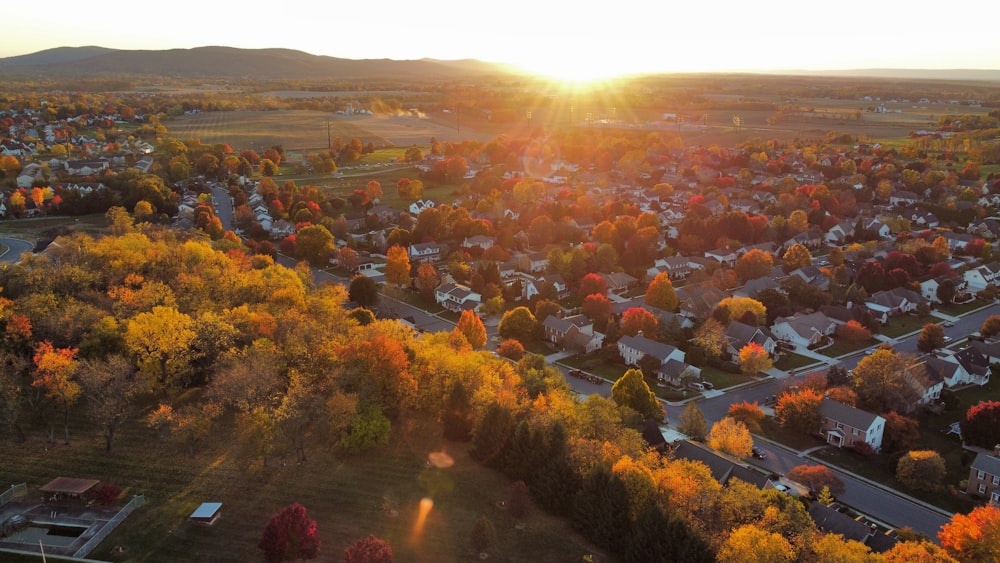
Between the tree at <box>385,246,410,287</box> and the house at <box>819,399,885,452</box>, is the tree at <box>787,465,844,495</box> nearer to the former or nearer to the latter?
the house at <box>819,399,885,452</box>

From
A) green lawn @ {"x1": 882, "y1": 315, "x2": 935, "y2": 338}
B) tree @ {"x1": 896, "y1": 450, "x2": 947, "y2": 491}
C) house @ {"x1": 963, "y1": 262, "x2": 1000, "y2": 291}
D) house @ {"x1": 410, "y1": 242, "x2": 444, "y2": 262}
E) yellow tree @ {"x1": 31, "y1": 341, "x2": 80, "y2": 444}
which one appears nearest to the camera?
yellow tree @ {"x1": 31, "y1": 341, "x2": 80, "y2": 444}

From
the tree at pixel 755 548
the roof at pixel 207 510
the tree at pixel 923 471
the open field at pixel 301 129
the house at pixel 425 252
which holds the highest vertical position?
the open field at pixel 301 129

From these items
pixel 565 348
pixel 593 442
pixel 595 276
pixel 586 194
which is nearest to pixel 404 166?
pixel 586 194

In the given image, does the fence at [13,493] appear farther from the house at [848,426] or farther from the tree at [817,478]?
the house at [848,426]

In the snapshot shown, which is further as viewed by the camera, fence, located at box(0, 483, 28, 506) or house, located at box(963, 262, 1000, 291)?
house, located at box(963, 262, 1000, 291)

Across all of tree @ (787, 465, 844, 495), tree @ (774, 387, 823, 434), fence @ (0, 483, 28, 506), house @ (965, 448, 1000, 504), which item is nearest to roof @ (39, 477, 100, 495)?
fence @ (0, 483, 28, 506)

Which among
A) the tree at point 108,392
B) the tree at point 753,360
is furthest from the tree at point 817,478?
the tree at point 108,392

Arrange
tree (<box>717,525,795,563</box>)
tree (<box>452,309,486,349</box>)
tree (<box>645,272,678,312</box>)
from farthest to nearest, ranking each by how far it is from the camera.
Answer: tree (<box>645,272,678,312</box>) → tree (<box>452,309,486,349</box>) → tree (<box>717,525,795,563</box>)
